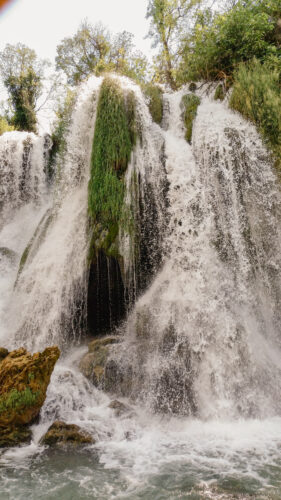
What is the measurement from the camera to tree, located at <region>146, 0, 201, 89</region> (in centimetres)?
1648

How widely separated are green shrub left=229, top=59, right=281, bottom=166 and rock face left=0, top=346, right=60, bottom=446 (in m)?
6.44

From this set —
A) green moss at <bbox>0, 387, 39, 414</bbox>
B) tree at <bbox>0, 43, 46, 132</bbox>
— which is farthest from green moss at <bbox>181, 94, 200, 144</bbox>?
tree at <bbox>0, 43, 46, 132</bbox>

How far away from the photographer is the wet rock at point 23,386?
16.1ft

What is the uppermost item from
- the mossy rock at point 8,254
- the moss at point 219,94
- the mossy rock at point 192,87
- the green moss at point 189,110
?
the mossy rock at point 192,87

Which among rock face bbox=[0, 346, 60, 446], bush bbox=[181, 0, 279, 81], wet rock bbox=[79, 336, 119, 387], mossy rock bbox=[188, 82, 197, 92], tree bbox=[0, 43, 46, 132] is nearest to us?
rock face bbox=[0, 346, 60, 446]

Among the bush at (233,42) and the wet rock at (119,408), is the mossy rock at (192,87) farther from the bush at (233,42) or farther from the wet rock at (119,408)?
the wet rock at (119,408)

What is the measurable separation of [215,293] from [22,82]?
1815 cm

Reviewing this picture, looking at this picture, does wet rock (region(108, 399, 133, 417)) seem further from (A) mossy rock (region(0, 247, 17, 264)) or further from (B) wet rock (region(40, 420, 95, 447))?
(A) mossy rock (region(0, 247, 17, 264))

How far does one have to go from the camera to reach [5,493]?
11.7 feet

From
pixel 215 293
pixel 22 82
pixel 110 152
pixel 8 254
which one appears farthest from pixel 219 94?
pixel 22 82

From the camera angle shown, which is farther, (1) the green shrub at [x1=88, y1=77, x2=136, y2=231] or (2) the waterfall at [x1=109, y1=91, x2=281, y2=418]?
(1) the green shrub at [x1=88, y1=77, x2=136, y2=231]

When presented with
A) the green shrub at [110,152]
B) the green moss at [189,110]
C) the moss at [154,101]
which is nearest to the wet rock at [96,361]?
the green shrub at [110,152]

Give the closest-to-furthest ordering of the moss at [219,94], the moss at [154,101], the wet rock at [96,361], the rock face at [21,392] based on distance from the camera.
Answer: the rock face at [21,392]
the wet rock at [96,361]
the moss at [219,94]
the moss at [154,101]

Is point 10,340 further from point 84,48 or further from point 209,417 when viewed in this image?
point 84,48
